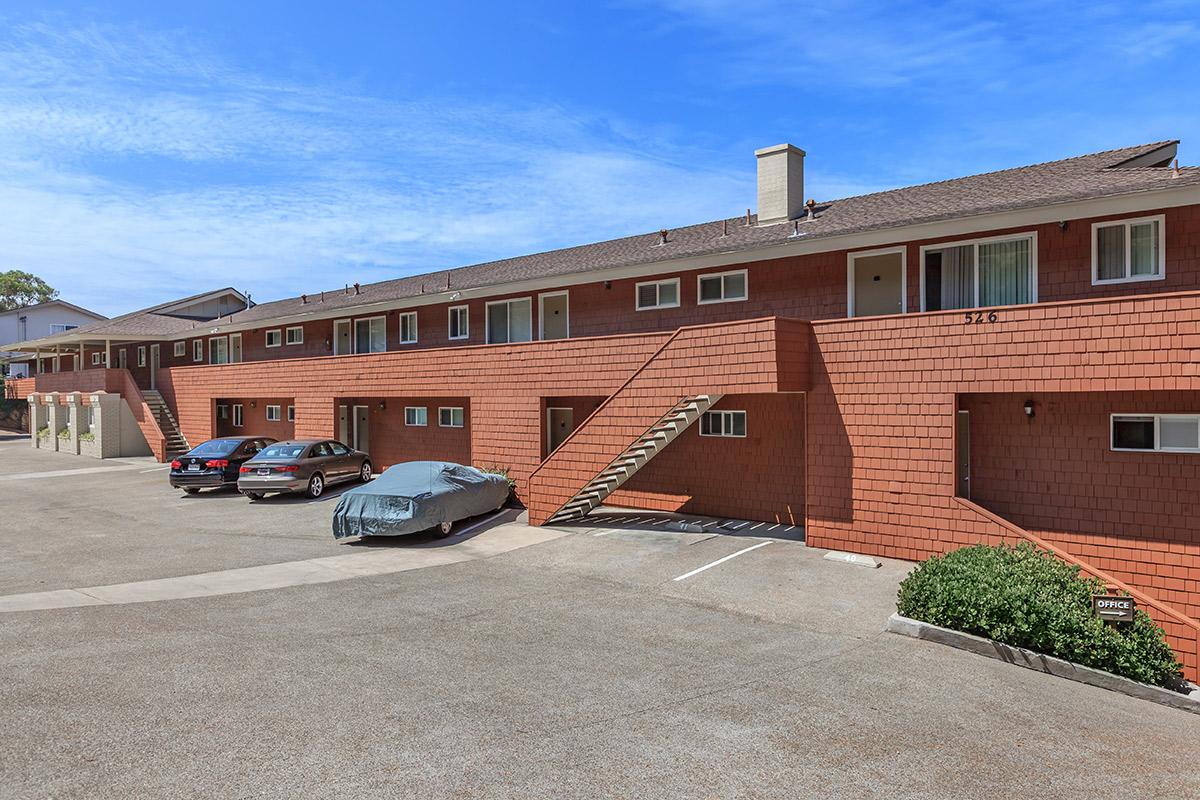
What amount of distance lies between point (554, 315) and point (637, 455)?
231 inches

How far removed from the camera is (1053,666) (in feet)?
26.2

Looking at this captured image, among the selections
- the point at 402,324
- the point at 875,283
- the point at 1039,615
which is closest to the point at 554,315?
the point at 402,324

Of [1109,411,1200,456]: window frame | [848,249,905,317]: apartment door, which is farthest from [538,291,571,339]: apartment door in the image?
[1109,411,1200,456]: window frame

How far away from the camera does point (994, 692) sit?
7.14 meters

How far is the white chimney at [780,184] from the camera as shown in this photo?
17.6 m

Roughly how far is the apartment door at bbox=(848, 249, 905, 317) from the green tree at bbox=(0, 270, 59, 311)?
79.4 meters

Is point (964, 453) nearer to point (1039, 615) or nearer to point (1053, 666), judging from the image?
point (1039, 615)

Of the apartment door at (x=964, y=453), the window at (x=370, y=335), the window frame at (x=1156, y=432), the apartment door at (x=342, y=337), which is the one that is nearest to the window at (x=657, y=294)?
the apartment door at (x=964, y=453)

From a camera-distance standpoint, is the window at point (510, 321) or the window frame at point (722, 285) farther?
the window at point (510, 321)

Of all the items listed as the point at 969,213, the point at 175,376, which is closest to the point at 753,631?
the point at 969,213

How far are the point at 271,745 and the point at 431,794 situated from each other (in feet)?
→ 4.85

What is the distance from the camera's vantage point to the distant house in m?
54.8

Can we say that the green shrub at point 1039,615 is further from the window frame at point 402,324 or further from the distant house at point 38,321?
the distant house at point 38,321

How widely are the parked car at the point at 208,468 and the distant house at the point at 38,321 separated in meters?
44.8
